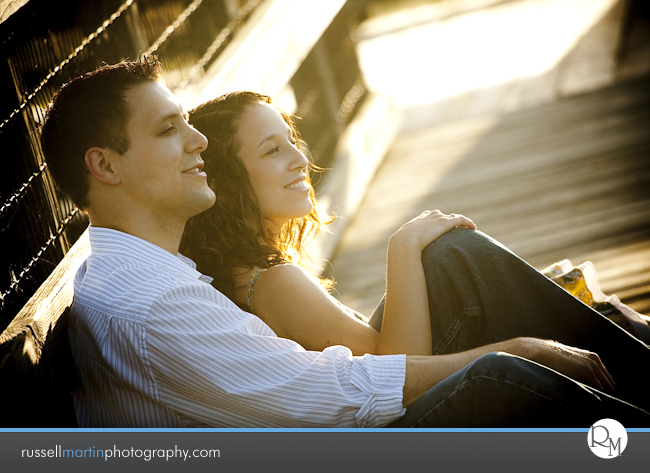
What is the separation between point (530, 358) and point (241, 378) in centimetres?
61

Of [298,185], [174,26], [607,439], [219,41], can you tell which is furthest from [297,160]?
[219,41]

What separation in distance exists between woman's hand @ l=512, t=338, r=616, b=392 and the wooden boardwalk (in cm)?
110

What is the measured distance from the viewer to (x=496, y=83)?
22.7ft

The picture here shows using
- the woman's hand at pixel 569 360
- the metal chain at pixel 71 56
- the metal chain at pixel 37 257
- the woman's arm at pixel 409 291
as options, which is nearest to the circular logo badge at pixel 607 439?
the woman's hand at pixel 569 360

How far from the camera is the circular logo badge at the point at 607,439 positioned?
1.13 meters

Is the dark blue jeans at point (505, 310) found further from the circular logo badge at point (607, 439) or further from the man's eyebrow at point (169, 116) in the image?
the man's eyebrow at point (169, 116)

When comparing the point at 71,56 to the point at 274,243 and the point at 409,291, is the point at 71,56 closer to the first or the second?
the point at 274,243

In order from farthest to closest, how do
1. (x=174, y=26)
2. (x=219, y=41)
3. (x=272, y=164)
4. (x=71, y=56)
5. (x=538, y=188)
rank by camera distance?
1. (x=538, y=188)
2. (x=219, y=41)
3. (x=174, y=26)
4. (x=71, y=56)
5. (x=272, y=164)

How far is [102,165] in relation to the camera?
1430 millimetres

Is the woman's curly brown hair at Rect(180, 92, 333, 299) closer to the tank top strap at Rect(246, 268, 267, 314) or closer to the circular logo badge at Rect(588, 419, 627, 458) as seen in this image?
the tank top strap at Rect(246, 268, 267, 314)

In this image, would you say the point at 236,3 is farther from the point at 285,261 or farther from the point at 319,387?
the point at 319,387

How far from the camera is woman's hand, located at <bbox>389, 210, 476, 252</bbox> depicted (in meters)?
1.71

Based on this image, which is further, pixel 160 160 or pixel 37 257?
pixel 37 257

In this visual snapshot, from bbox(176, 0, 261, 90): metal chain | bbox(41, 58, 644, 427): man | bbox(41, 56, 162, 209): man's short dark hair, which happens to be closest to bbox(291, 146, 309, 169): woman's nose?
bbox(41, 58, 644, 427): man
